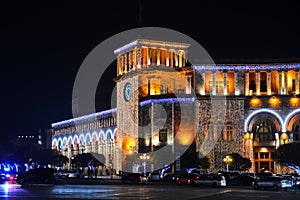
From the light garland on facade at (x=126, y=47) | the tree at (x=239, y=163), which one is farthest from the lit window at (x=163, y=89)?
the tree at (x=239, y=163)

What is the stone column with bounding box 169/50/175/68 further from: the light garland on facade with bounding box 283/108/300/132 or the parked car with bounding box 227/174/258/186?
the parked car with bounding box 227/174/258/186

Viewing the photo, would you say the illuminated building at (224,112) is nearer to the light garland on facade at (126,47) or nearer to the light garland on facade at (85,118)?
the light garland on facade at (126,47)

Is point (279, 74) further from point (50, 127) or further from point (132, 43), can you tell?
point (50, 127)

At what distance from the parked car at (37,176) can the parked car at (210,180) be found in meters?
17.2

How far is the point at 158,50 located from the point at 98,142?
112 ft

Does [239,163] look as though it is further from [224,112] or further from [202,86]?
[202,86]

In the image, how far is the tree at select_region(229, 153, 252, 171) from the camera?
79312mm

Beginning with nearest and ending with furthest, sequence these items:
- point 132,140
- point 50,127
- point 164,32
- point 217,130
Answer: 1. point 217,130
2. point 132,140
3. point 164,32
4. point 50,127

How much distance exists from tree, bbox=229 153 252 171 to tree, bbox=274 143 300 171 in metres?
3.98

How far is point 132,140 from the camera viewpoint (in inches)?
3767

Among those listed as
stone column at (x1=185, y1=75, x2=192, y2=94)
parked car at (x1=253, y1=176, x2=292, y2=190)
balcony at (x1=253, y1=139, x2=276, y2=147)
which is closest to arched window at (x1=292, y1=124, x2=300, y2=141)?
balcony at (x1=253, y1=139, x2=276, y2=147)

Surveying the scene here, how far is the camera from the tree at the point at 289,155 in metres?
75.3

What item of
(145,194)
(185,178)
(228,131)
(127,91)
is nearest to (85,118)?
(127,91)

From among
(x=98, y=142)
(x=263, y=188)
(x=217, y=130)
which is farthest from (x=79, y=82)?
(x=263, y=188)
